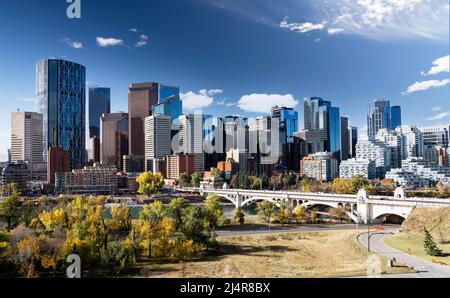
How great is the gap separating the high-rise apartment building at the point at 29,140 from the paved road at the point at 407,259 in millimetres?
30015

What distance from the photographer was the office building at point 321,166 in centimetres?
3678

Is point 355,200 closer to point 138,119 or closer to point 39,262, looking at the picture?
point 39,262

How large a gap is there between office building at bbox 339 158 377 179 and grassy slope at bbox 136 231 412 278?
74.4 feet

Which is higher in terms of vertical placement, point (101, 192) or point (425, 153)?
point (425, 153)

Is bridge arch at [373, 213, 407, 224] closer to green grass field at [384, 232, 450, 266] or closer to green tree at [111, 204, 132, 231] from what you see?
green grass field at [384, 232, 450, 266]

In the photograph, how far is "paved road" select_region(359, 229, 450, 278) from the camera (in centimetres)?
569

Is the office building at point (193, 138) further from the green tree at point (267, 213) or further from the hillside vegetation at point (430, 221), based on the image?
the hillside vegetation at point (430, 221)

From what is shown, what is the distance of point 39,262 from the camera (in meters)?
6.80

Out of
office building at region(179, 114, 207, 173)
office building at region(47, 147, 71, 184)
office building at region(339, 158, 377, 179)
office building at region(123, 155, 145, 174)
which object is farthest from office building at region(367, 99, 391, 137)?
office building at region(47, 147, 71, 184)

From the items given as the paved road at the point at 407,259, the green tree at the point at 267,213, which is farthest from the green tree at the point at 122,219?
the paved road at the point at 407,259

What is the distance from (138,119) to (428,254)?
108 ft
